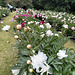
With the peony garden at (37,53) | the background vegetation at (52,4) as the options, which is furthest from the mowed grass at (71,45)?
the background vegetation at (52,4)

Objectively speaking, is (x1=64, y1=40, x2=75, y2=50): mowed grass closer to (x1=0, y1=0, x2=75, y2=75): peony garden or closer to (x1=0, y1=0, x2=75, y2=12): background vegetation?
(x1=0, y1=0, x2=75, y2=75): peony garden

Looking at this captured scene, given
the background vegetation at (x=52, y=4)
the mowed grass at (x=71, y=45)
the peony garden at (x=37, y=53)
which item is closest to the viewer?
the peony garden at (x=37, y=53)

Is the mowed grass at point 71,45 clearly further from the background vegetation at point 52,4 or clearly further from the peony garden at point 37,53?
the background vegetation at point 52,4

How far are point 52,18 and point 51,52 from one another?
4095 millimetres

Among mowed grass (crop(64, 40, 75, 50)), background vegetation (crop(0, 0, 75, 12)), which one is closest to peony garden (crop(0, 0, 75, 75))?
mowed grass (crop(64, 40, 75, 50))

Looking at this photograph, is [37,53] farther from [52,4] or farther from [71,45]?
[52,4]

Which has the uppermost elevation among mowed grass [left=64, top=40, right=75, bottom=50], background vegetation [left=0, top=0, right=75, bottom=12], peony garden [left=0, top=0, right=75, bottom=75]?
background vegetation [left=0, top=0, right=75, bottom=12]

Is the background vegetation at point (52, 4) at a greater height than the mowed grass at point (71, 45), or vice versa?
the background vegetation at point (52, 4)

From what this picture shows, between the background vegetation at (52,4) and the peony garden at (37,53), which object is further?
the background vegetation at (52,4)

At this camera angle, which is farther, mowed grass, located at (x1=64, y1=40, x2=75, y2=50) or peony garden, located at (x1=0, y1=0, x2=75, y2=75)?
mowed grass, located at (x1=64, y1=40, x2=75, y2=50)

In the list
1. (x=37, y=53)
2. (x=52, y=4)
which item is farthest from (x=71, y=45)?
(x=52, y=4)

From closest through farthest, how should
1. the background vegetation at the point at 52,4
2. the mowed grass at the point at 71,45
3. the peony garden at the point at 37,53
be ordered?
the peony garden at the point at 37,53, the mowed grass at the point at 71,45, the background vegetation at the point at 52,4

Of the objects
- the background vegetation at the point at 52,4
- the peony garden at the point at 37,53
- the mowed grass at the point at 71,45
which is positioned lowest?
the mowed grass at the point at 71,45

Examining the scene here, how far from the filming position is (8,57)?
2510 millimetres
